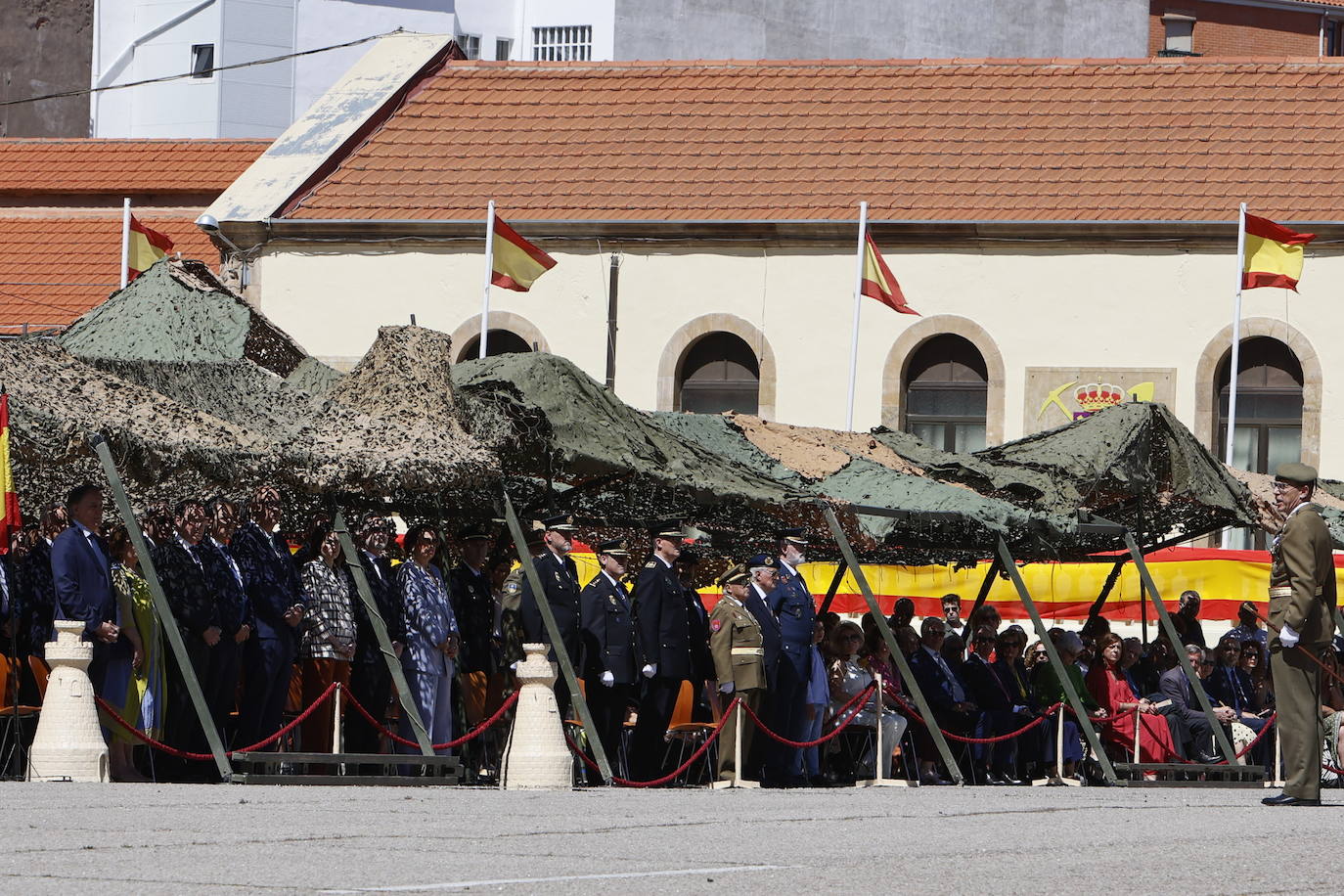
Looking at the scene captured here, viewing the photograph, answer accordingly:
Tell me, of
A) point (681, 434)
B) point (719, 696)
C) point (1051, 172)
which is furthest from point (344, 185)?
point (719, 696)

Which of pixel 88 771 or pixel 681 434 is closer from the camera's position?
pixel 88 771

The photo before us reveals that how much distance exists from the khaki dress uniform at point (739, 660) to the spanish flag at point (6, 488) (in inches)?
202

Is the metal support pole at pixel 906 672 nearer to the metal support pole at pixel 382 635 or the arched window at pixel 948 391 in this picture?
the metal support pole at pixel 382 635

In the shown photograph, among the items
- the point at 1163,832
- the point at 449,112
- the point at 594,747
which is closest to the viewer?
the point at 1163,832

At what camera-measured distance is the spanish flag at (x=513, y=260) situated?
2808 cm

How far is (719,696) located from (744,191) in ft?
52.3

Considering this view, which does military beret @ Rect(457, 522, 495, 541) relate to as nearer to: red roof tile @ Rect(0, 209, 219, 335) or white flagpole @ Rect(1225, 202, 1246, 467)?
white flagpole @ Rect(1225, 202, 1246, 467)

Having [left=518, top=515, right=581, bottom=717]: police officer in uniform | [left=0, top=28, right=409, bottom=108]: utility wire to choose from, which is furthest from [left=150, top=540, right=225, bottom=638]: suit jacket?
[left=0, top=28, right=409, bottom=108]: utility wire

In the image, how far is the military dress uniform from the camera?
13883mm

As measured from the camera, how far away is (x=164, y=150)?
140 ft

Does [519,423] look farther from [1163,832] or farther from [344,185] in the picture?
[344,185]

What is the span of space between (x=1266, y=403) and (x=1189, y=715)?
10.5m

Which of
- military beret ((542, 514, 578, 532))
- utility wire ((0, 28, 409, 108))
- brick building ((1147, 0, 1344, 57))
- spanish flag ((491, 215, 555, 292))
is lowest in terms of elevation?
military beret ((542, 514, 578, 532))

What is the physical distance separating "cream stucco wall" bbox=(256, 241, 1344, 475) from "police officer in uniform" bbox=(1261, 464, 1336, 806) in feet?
54.7
